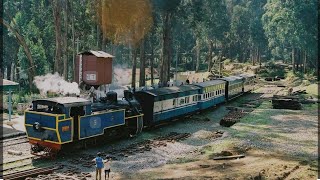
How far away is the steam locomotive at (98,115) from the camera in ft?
57.6

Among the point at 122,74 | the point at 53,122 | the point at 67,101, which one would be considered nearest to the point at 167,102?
the point at 67,101

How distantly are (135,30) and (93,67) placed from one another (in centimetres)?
1441

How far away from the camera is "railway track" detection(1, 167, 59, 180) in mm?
14910

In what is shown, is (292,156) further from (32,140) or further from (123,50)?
(123,50)

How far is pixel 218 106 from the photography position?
38281 mm

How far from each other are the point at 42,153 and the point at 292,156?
38.5ft

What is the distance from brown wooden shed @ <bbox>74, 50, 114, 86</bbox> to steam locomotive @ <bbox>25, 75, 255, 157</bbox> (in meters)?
7.03

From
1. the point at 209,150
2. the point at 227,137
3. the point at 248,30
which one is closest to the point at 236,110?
the point at 227,137

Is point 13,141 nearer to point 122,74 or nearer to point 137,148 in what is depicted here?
point 137,148

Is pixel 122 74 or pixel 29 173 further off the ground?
pixel 122 74

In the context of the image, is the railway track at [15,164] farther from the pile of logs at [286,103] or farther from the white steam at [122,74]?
the white steam at [122,74]

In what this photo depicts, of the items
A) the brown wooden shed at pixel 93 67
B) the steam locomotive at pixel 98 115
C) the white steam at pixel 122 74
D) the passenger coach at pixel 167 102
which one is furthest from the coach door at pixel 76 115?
the white steam at pixel 122 74

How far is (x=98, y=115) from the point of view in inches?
777

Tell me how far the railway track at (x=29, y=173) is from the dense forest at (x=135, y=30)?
17.8 metres
